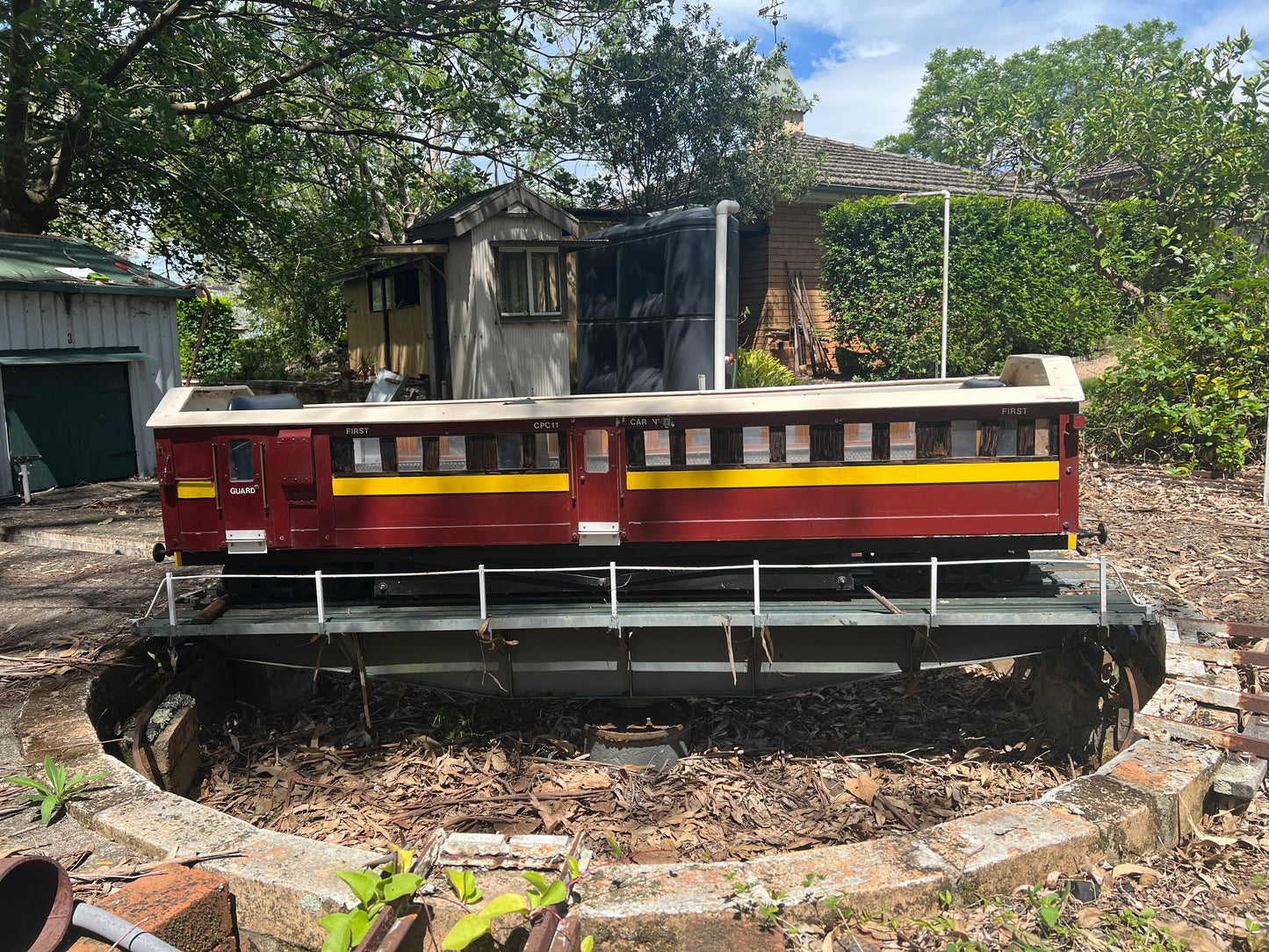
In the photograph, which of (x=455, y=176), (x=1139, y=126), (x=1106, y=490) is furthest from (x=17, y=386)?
(x=1139, y=126)

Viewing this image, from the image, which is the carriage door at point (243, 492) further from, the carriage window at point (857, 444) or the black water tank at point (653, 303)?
the black water tank at point (653, 303)

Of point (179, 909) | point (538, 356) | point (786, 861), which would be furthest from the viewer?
point (538, 356)

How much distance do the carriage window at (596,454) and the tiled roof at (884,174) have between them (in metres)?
20.3

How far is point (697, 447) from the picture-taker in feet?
32.4

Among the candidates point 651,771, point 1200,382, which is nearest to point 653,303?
point 1200,382

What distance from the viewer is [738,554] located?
10.2 m

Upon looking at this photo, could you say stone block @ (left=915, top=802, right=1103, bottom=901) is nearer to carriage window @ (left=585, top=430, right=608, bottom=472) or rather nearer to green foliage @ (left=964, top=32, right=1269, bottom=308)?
carriage window @ (left=585, top=430, right=608, bottom=472)

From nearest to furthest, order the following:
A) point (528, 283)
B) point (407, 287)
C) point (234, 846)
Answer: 1. point (234, 846)
2. point (528, 283)
3. point (407, 287)

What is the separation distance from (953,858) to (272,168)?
807 inches

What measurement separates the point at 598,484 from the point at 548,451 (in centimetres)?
66

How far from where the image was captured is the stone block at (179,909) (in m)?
5.37

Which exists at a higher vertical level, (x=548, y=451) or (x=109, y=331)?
(x=109, y=331)

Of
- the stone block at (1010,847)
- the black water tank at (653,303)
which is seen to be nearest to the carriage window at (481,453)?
the stone block at (1010,847)

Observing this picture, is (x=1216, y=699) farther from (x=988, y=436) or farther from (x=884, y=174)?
(x=884, y=174)
